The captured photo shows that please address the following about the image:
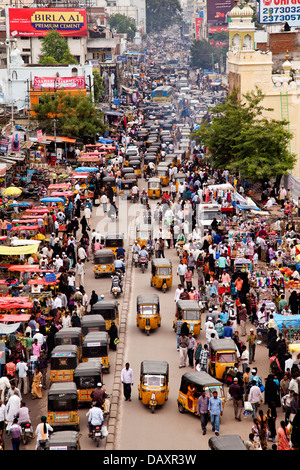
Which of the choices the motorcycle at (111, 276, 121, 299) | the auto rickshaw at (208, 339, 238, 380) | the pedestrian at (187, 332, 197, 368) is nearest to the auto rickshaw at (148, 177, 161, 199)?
the motorcycle at (111, 276, 121, 299)

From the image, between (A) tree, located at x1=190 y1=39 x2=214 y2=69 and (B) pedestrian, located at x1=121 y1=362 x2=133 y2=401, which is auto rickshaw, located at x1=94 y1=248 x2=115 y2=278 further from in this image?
(A) tree, located at x1=190 y1=39 x2=214 y2=69

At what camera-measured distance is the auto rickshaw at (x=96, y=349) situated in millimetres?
25656

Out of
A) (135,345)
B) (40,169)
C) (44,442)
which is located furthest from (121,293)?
(40,169)

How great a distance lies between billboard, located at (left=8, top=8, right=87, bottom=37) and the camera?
3654 inches

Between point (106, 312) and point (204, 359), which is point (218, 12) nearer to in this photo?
point (106, 312)

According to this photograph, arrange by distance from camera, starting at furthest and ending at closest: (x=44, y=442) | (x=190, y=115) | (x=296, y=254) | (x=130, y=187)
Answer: (x=190, y=115) → (x=130, y=187) → (x=296, y=254) → (x=44, y=442)

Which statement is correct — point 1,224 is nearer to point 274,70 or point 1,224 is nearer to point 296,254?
point 296,254

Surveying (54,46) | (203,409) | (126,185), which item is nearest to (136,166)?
(126,185)

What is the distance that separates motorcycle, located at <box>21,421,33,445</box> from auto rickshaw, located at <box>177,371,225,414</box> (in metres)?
3.89

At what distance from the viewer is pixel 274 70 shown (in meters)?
65.8

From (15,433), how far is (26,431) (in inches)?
30.4

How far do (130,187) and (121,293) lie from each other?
762 inches

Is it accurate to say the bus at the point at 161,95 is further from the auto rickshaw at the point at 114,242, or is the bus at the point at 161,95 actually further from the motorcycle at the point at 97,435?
the motorcycle at the point at 97,435

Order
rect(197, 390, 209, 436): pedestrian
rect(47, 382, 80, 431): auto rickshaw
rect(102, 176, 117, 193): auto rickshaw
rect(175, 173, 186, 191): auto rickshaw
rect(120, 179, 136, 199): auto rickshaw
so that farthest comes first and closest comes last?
rect(175, 173, 186, 191): auto rickshaw < rect(120, 179, 136, 199): auto rickshaw < rect(102, 176, 117, 193): auto rickshaw < rect(47, 382, 80, 431): auto rickshaw < rect(197, 390, 209, 436): pedestrian
